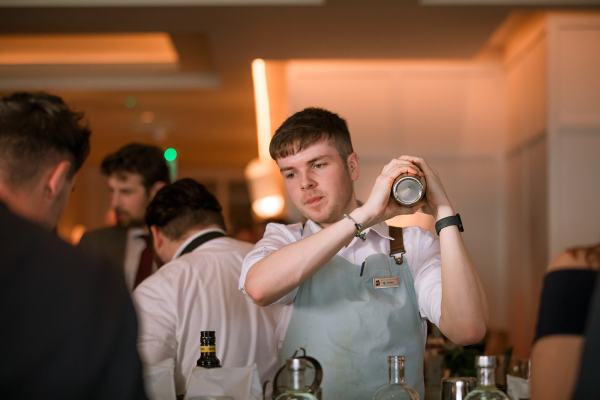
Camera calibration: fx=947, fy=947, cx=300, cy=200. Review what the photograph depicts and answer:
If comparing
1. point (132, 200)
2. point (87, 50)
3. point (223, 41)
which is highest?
point (87, 50)

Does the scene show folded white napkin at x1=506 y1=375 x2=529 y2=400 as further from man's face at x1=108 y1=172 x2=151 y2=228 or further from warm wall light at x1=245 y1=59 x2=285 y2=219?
warm wall light at x1=245 y1=59 x2=285 y2=219

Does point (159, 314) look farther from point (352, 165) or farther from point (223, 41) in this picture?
point (223, 41)

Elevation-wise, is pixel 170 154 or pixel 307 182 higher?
pixel 170 154

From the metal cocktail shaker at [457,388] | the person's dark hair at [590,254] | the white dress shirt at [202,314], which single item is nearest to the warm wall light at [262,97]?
the white dress shirt at [202,314]

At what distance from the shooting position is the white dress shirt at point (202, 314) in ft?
9.80

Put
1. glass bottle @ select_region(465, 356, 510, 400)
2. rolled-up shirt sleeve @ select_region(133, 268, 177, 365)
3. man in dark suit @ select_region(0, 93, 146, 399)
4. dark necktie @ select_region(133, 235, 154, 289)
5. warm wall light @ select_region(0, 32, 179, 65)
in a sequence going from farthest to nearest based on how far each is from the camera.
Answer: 1. warm wall light @ select_region(0, 32, 179, 65)
2. dark necktie @ select_region(133, 235, 154, 289)
3. rolled-up shirt sleeve @ select_region(133, 268, 177, 365)
4. glass bottle @ select_region(465, 356, 510, 400)
5. man in dark suit @ select_region(0, 93, 146, 399)

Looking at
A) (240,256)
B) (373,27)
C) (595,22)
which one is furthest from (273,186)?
(240,256)

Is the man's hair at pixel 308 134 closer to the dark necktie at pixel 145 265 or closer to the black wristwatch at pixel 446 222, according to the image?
the black wristwatch at pixel 446 222

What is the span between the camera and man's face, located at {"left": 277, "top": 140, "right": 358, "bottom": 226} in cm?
255

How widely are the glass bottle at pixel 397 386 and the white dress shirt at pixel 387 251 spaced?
0.36 m

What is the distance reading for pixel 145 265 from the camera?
402 centimetres

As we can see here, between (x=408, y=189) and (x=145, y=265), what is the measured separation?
1.91 m

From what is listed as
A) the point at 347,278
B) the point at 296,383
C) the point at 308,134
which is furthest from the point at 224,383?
the point at 308,134

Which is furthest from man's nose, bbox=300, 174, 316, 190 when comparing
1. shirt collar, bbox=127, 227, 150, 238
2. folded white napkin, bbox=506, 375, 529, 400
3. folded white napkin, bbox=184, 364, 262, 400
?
shirt collar, bbox=127, 227, 150, 238
